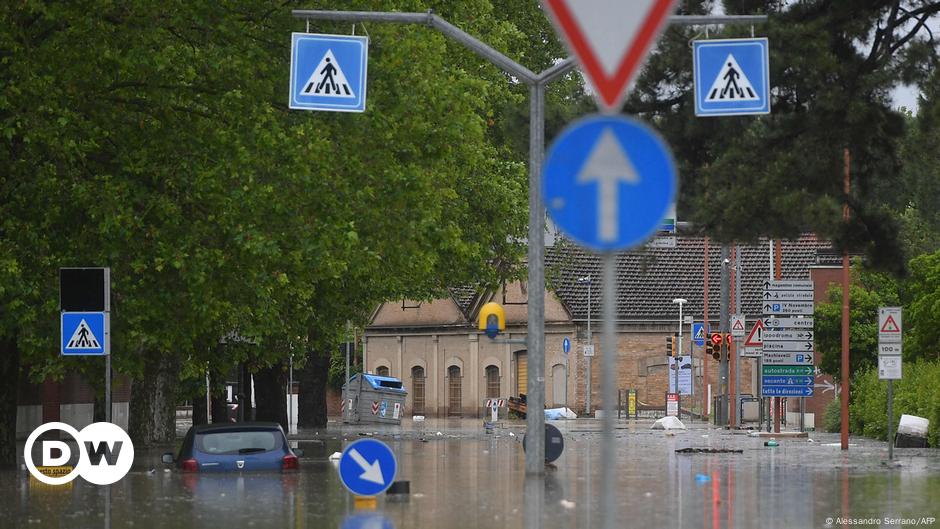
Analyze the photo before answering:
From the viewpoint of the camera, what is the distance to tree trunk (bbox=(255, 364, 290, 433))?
182 feet

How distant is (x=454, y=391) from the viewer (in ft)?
308

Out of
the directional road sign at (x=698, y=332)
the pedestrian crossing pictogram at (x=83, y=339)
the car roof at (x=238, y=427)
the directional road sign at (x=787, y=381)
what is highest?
the directional road sign at (x=698, y=332)

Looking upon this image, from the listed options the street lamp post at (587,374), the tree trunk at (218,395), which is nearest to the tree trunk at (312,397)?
the tree trunk at (218,395)

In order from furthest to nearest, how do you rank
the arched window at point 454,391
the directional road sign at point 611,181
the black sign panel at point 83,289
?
the arched window at point 454,391 → the black sign panel at point 83,289 → the directional road sign at point 611,181

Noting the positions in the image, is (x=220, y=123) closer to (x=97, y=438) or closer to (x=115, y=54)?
(x=115, y=54)

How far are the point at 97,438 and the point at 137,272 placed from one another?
2631 mm

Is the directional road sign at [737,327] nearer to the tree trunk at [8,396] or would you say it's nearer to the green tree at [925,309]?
the green tree at [925,309]

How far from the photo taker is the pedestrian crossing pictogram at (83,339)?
24391 mm

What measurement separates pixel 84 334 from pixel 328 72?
5386 mm

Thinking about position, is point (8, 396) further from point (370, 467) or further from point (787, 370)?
point (787, 370)

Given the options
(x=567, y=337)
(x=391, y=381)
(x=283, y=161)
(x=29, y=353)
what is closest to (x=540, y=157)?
(x=283, y=161)

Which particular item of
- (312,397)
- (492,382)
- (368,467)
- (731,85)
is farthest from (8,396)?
(492,382)

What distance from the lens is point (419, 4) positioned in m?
31.9

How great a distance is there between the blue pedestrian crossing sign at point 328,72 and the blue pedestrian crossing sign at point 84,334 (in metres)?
4.74
